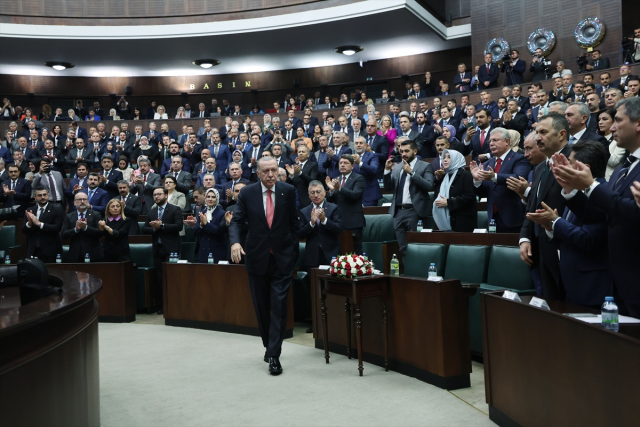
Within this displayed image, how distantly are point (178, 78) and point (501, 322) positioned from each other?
1595 centimetres

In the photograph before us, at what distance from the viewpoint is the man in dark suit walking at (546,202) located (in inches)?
111

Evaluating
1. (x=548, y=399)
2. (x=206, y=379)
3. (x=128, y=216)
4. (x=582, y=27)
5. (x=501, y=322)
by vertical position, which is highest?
(x=582, y=27)

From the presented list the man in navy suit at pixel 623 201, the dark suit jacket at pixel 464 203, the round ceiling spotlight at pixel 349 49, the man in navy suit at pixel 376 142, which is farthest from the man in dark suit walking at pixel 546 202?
the round ceiling spotlight at pixel 349 49

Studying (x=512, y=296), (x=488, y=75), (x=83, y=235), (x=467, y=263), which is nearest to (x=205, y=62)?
(x=488, y=75)

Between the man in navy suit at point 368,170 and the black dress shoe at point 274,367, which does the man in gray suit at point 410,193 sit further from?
the black dress shoe at point 274,367

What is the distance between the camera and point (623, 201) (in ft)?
6.60

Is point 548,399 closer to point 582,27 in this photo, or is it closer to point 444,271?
point 444,271

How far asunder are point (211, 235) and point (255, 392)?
9.02 feet

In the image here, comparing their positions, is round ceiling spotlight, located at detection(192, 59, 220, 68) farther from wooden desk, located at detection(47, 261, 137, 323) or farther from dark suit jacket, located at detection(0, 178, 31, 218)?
wooden desk, located at detection(47, 261, 137, 323)

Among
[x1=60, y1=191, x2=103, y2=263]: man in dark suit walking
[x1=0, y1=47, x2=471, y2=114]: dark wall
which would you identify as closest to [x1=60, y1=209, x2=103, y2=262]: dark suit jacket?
[x1=60, y1=191, x2=103, y2=263]: man in dark suit walking

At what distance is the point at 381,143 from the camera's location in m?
7.41

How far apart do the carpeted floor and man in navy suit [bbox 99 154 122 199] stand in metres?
4.06

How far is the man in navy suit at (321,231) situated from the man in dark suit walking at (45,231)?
10.2 ft

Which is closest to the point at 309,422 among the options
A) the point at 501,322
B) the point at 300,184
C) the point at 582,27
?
the point at 501,322
